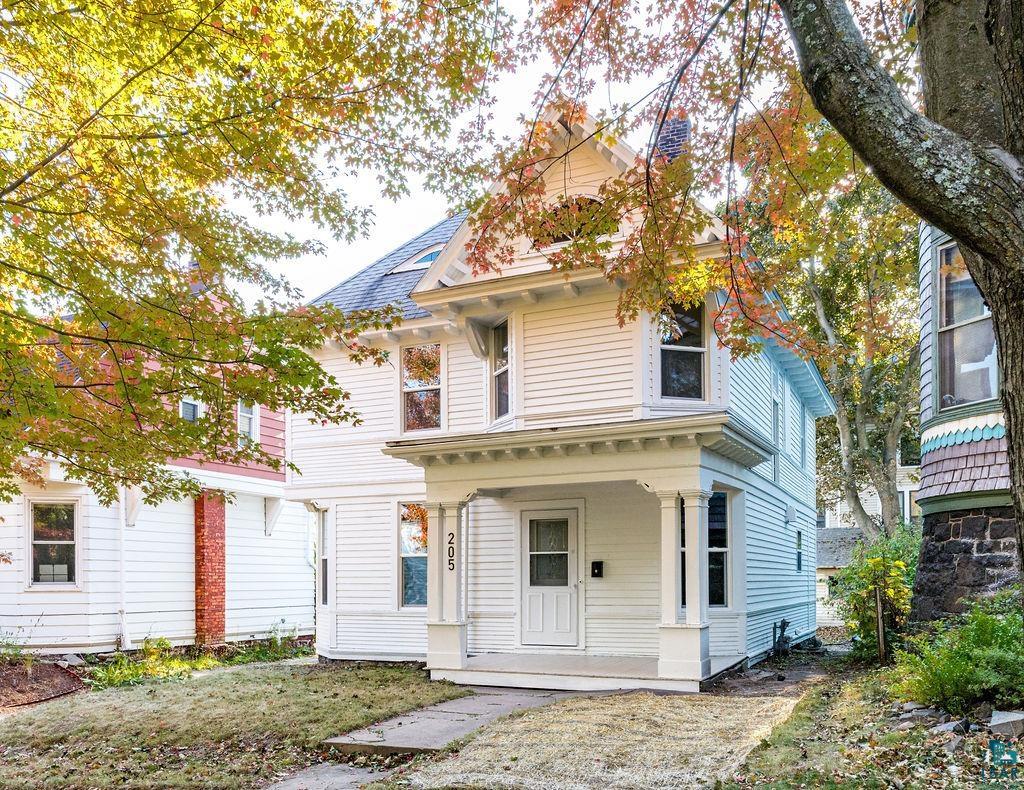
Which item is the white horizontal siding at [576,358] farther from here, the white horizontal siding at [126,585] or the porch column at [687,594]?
the white horizontal siding at [126,585]

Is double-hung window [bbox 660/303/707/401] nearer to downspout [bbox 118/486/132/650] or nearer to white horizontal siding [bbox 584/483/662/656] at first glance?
white horizontal siding [bbox 584/483/662/656]

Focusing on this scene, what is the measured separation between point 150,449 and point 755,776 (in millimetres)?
5991

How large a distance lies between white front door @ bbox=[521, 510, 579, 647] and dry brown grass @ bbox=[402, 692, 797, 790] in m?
3.56

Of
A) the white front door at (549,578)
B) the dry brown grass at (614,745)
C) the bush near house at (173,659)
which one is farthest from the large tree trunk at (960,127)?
the bush near house at (173,659)

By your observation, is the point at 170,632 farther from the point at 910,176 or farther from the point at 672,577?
the point at 910,176

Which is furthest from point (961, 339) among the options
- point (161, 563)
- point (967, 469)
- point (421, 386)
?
point (161, 563)

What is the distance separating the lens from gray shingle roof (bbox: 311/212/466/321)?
630 inches

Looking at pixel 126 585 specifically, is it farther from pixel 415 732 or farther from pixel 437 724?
pixel 415 732

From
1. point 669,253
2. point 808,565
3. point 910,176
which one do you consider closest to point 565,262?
point 669,253

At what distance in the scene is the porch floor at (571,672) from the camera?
37.1 ft

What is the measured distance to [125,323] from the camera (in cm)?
677

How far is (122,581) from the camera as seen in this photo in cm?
1688

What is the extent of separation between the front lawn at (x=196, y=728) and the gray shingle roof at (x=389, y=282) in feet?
20.9

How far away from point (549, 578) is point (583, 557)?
0.73 metres
